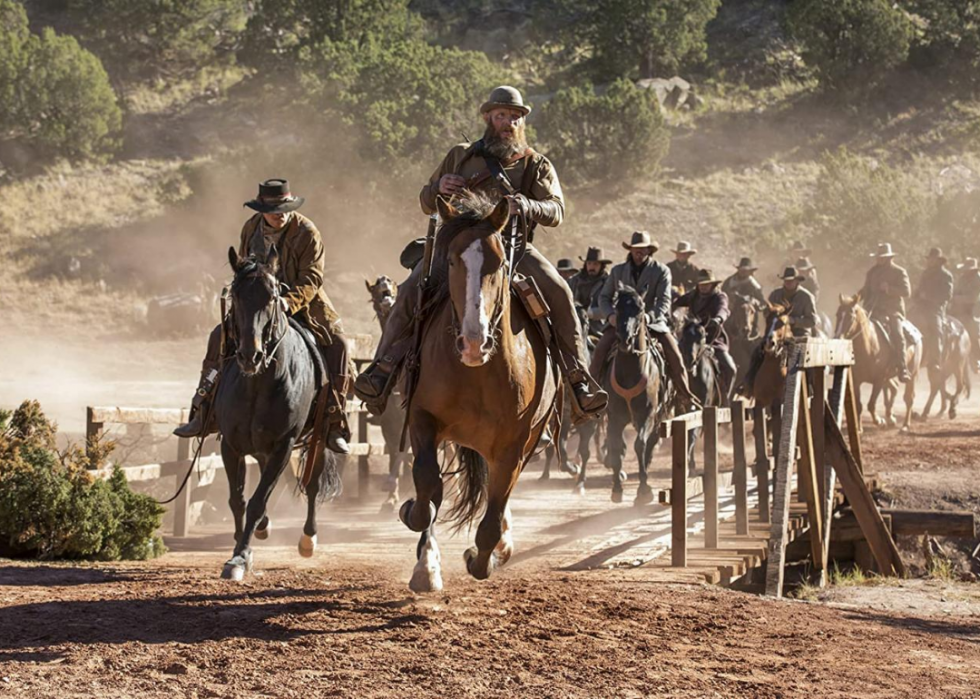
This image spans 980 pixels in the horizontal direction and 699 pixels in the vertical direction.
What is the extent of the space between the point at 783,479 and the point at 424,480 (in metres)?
4.40

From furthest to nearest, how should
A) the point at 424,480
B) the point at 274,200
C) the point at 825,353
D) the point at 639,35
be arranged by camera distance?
the point at 639,35 < the point at 825,353 < the point at 274,200 < the point at 424,480

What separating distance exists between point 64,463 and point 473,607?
475 cm

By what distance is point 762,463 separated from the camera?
12820 millimetres

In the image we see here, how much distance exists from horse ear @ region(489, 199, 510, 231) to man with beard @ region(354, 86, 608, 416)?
1.59 ft

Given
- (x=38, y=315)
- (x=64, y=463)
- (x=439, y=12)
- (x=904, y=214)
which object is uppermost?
(x=439, y=12)

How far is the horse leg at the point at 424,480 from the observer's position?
7.73 metres

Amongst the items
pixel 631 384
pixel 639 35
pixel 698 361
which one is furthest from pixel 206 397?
pixel 639 35

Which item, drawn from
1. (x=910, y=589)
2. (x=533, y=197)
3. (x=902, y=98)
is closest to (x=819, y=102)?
(x=902, y=98)

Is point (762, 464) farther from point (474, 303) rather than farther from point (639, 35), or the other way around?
point (639, 35)

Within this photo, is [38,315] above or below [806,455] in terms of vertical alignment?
above

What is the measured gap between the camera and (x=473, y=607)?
25.2ft

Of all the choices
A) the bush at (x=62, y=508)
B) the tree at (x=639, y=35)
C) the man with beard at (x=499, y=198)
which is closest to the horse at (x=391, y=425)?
the bush at (x=62, y=508)

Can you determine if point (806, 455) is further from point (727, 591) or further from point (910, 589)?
point (727, 591)

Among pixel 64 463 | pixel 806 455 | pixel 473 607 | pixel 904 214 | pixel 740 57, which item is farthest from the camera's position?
pixel 740 57
